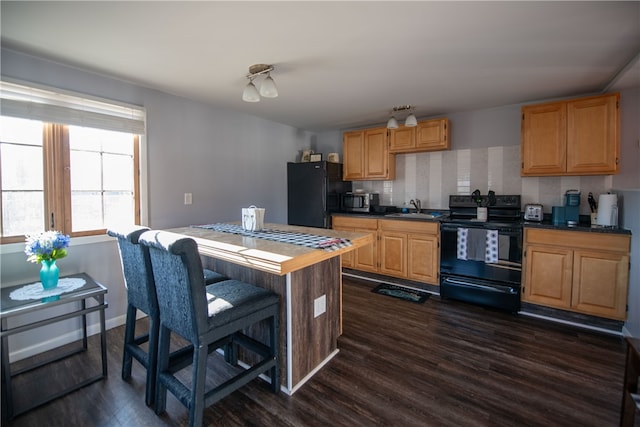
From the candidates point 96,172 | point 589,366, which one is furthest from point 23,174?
point 589,366

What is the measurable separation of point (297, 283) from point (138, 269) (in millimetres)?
920

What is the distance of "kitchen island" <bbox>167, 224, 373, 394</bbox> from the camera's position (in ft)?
5.06

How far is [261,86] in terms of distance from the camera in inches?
82.4

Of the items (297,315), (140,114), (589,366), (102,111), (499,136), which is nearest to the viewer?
(297,315)

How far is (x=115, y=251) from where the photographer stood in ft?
8.53

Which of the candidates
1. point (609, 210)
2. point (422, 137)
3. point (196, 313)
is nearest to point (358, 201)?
point (422, 137)

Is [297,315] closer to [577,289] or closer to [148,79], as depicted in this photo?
[148,79]

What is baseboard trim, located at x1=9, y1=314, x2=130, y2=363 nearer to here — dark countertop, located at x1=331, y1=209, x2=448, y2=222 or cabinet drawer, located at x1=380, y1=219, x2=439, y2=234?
dark countertop, located at x1=331, y1=209, x2=448, y2=222

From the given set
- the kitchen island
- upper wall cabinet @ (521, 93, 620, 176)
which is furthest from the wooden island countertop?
upper wall cabinet @ (521, 93, 620, 176)

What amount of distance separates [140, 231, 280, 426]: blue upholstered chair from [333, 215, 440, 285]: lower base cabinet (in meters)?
2.28

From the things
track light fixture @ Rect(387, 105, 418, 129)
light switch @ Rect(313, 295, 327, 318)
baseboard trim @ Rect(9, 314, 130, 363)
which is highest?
track light fixture @ Rect(387, 105, 418, 129)

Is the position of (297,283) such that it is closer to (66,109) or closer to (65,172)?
(65,172)

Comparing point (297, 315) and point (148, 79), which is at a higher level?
point (148, 79)

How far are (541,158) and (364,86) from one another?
1945 mm
